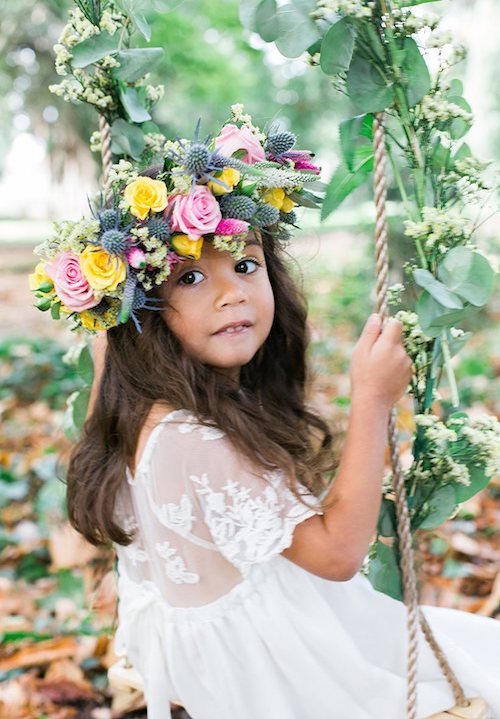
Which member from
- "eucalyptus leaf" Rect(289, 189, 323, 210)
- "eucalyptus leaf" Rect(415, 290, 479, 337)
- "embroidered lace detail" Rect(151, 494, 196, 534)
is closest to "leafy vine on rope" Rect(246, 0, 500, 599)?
"eucalyptus leaf" Rect(415, 290, 479, 337)

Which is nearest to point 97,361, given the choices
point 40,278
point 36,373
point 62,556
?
point 40,278

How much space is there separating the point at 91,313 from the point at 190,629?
0.67 metres

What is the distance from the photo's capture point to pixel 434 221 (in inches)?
51.4

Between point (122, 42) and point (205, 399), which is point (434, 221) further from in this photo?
point (122, 42)

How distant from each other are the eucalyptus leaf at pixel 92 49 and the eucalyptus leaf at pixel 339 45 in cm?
55

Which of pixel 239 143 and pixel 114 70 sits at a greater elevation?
pixel 114 70

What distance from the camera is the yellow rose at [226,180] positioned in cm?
140

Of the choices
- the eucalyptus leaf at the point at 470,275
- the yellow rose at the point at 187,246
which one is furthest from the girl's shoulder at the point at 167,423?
the eucalyptus leaf at the point at 470,275

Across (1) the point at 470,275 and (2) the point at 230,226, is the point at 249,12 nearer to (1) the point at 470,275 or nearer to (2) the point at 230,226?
(2) the point at 230,226

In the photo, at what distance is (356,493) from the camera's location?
1.38m

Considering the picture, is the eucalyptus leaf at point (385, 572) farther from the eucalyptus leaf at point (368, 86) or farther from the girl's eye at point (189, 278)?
the eucalyptus leaf at point (368, 86)

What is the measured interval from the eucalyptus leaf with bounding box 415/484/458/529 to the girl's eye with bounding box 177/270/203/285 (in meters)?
0.62

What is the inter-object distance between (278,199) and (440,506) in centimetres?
67

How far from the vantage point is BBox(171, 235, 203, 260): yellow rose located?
55.9 inches
